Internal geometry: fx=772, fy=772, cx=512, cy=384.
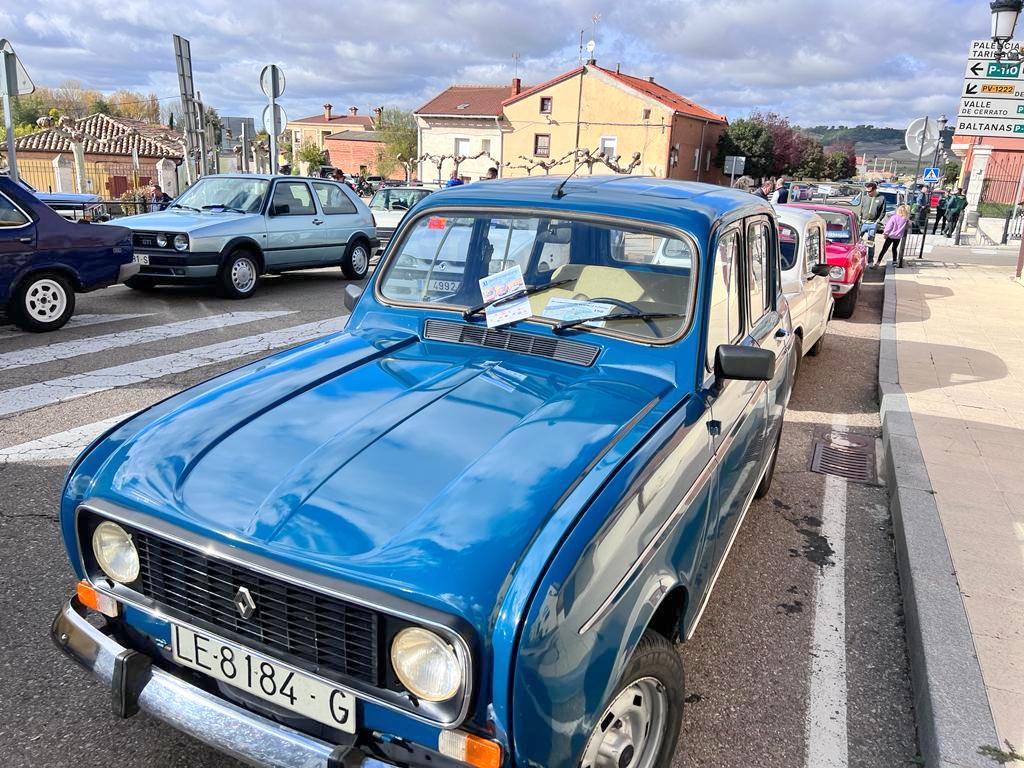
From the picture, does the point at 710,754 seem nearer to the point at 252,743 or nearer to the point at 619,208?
the point at 252,743

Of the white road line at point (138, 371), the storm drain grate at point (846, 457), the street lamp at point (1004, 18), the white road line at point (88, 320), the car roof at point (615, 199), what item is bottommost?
the storm drain grate at point (846, 457)

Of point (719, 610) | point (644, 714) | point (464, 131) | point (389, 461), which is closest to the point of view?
point (389, 461)

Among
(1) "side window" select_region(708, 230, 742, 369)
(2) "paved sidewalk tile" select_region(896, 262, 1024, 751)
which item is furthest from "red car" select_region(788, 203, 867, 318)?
(1) "side window" select_region(708, 230, 742, 369)

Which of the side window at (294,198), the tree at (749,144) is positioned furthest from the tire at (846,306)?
the tree at (749,144)

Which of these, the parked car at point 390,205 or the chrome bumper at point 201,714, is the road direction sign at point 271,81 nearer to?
the parked car at point 390,205

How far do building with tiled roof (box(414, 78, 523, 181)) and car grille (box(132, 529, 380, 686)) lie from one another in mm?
56090

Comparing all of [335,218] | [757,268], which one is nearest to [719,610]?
[757,268]

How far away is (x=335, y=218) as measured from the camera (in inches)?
492

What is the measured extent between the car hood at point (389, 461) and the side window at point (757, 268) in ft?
3.83

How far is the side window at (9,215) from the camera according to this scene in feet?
25.6

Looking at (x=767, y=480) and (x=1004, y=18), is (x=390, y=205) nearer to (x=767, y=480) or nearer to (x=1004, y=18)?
(x=1004, y=18)

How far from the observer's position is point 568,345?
306cm

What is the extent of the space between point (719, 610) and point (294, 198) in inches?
392

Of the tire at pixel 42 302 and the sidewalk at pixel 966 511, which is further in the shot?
the tire at pixel 42 302
